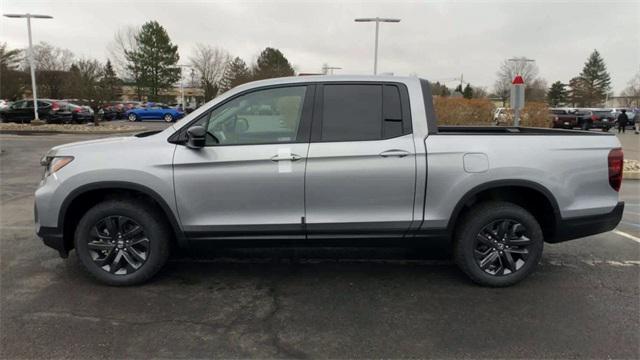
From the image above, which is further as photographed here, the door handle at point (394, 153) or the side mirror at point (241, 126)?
the side mirror at point (241, 126)

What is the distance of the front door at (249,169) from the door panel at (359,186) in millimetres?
141

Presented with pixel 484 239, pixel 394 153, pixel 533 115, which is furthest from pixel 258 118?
pixel 533 115

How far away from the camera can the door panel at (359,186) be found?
155 inches

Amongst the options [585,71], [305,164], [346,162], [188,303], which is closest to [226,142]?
[305,164]

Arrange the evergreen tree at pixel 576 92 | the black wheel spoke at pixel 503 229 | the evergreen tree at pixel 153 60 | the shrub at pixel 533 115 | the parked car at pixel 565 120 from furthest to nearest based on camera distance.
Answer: the evergreen tree at pixel 576 92 → the evergreen tree at pixel 153 60 → the parked car at pixel 565 120 → the shrub at pixel 533 115 → the black wheel spoke at pixel 503 229

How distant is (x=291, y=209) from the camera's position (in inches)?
158

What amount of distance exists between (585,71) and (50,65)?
8528 cm

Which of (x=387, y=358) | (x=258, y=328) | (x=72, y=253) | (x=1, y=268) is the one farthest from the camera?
(x=72, y=253)

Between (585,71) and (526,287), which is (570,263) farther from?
(585,71)

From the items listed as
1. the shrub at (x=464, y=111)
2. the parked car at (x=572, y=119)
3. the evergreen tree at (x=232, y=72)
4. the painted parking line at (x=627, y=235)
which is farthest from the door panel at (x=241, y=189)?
the evergreen tree at (x=232, y=72)

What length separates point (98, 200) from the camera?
4.27m

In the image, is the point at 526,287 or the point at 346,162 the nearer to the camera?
the point at 346,162

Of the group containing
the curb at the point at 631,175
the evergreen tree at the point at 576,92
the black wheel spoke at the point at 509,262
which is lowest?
the curb at the point at 631,175

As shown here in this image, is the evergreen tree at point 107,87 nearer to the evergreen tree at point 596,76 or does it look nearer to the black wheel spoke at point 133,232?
the black wheel spoke at point 133,232
